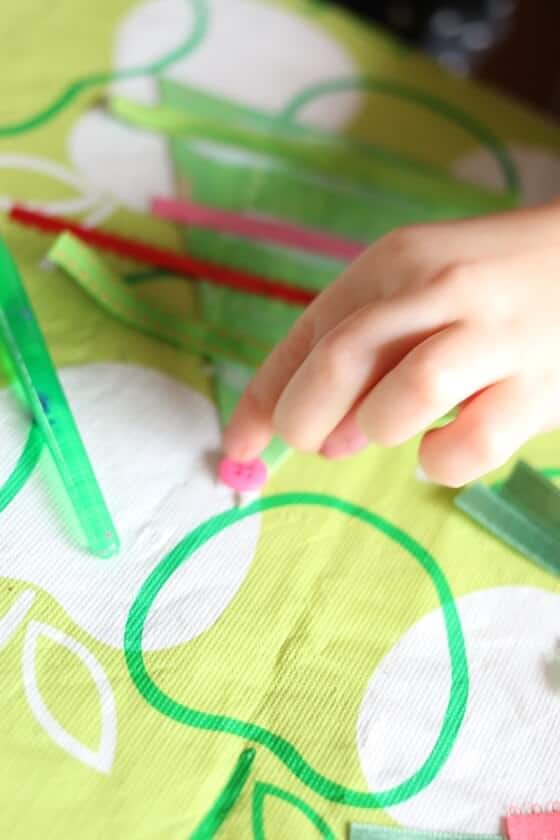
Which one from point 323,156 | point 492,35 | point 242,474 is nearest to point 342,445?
point 242,474

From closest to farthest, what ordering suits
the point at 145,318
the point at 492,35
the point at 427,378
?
the point at 427,378 → the point at 145,318 → the point at 492,35

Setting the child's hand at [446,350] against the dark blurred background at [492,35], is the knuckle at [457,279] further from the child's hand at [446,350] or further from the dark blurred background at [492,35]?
the dark blurred background at [492,35]

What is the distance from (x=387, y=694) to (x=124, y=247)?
0.70 feet

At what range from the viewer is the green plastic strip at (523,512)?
33 centimetres

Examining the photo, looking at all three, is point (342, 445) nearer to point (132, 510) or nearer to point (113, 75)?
point (132, 510)

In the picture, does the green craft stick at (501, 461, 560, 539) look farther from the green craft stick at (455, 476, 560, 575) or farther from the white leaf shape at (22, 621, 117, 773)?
the white leaf shape at (22, 621, 117, 773)

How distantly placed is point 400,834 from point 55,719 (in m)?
0.11

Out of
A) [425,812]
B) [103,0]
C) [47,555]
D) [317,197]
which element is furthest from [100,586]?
[103,0]

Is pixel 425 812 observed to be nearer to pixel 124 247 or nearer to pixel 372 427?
pixel 372 427

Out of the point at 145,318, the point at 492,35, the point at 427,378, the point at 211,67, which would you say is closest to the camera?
the point at 427,378

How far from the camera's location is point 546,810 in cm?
28

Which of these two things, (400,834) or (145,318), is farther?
(145,318)

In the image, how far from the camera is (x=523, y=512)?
337 millimetres

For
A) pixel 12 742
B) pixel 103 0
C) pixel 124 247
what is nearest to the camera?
pixel 12 742
